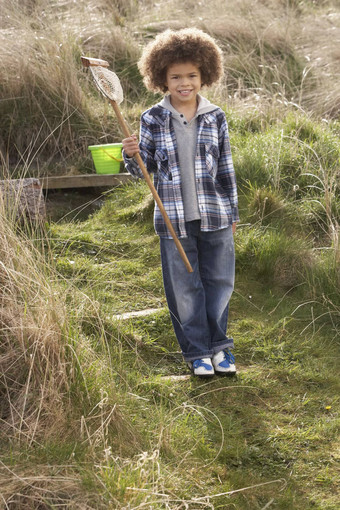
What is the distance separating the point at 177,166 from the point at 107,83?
55cm

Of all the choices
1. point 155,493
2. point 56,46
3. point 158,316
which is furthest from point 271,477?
point 56,46

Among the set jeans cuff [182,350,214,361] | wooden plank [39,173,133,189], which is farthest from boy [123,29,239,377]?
wooden plank [39,173,133,189]

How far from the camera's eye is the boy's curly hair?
3588 mm

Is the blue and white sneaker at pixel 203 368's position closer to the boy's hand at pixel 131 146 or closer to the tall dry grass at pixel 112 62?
the boy's hand at pixel 131 146

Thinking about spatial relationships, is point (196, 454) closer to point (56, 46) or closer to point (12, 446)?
point (12, 446)

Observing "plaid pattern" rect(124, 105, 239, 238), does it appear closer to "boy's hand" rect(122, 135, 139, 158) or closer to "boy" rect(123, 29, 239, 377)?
"boy" rect(123, 29, 239, 377)

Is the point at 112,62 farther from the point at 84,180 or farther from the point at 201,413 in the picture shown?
the point at 201,413

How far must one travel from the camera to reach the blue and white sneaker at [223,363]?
372 cm

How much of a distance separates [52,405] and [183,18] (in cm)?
881

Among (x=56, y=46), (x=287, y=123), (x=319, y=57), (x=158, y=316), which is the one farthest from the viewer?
(x=319, y=57)

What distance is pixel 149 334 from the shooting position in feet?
13.8

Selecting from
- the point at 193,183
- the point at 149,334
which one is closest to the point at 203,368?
the point at 149,334

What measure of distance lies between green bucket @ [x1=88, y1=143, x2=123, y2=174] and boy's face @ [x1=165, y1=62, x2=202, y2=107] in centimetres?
300

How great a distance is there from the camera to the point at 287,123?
649 cm
